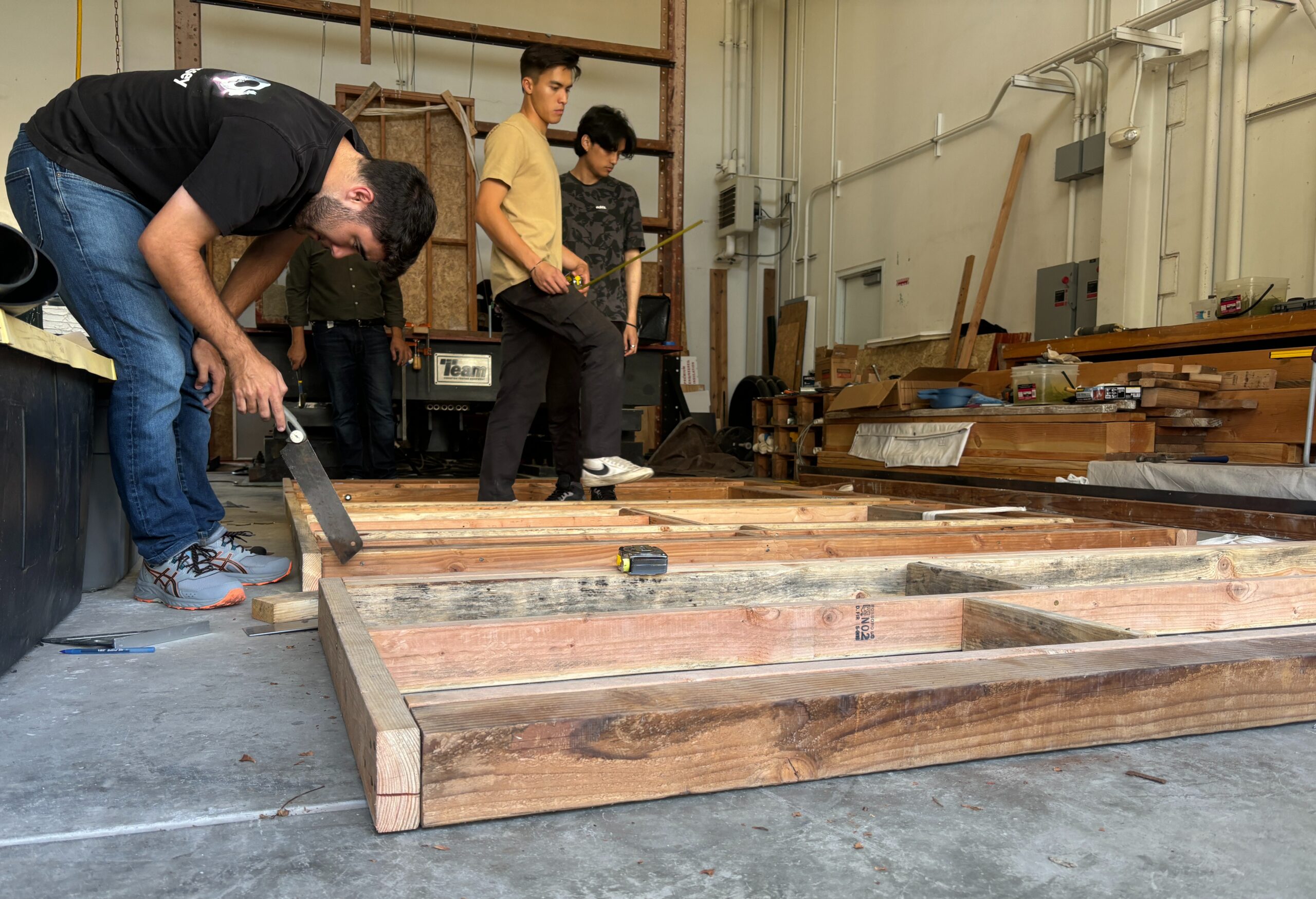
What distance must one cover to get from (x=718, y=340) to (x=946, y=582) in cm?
884

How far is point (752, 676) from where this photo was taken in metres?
0.98

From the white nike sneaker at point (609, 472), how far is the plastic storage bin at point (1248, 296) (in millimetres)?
3167

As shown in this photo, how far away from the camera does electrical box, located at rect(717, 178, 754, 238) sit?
391 inches

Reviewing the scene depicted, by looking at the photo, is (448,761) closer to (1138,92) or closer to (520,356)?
(520,356)

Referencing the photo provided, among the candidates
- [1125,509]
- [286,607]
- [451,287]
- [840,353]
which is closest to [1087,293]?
[840,353]

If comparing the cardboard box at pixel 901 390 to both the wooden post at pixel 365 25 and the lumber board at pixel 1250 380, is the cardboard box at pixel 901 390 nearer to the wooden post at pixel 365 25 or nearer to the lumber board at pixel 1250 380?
the lumber board at pixel 1250 380

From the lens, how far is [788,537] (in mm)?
2070

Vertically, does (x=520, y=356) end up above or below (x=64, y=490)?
above

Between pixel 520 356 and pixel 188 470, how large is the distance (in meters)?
1.27

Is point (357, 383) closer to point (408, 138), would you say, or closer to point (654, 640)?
point (408, 138)

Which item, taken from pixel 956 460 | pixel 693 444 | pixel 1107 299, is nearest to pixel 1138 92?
pixel 1107 299

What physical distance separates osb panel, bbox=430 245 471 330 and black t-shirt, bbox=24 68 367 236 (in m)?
4.69

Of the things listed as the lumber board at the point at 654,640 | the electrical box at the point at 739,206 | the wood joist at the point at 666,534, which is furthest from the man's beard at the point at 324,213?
the electrical box at the point at 739,206

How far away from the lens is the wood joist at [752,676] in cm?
84
